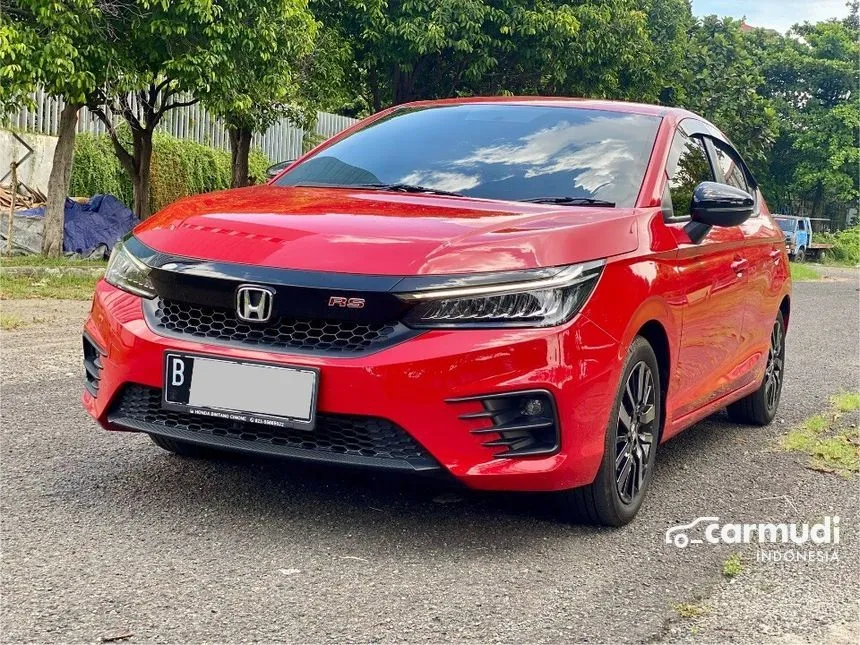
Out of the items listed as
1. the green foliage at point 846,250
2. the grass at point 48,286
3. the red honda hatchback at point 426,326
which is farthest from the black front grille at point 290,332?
the green foliage at point 846,250

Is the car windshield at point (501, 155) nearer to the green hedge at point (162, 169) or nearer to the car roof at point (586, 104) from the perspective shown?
the car roof at point (586, 104)

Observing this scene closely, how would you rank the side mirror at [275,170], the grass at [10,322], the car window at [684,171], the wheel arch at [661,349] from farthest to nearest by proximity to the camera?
the grass at [10,322], the side mirror at [275,170], the car window at [684,171], the wheel arch at [661,349]

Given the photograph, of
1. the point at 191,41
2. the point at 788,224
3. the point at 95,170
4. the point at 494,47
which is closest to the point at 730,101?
the point at 788,224

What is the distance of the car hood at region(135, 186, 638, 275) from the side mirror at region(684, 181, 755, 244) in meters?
0.51

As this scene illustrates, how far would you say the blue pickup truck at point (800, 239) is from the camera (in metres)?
39.6

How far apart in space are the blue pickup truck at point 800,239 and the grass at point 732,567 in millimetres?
36285

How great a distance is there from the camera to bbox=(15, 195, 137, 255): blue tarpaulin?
53.3ft

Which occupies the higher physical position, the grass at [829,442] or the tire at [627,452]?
the tire at [627,452]

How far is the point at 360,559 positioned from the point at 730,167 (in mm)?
3358

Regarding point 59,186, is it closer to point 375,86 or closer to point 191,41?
point 191,41

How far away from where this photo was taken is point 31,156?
57.8 feet

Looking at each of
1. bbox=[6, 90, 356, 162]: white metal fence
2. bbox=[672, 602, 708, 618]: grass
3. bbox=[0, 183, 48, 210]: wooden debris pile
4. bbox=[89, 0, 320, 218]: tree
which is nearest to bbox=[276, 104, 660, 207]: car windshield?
bbox=[672, 602, 708, 618]: grass

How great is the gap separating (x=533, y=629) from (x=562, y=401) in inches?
31.0

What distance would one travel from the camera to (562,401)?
11.8 feet
